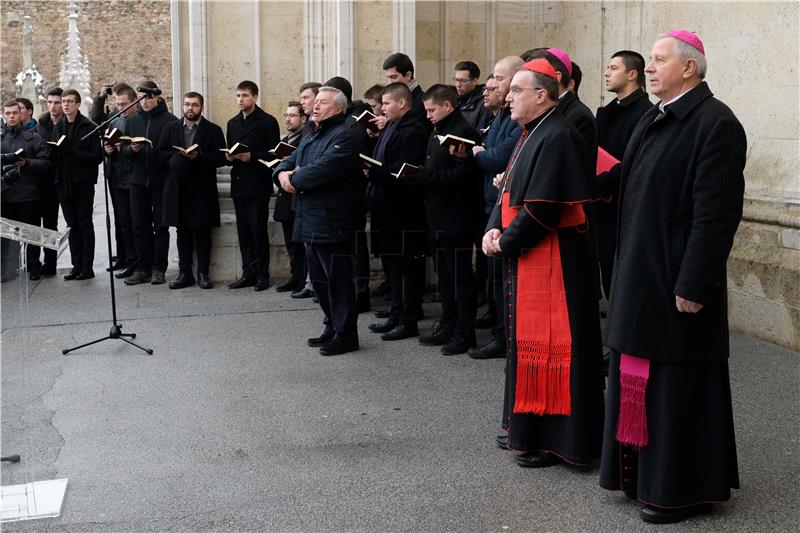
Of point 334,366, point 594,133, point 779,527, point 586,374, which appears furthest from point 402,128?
point 779,527

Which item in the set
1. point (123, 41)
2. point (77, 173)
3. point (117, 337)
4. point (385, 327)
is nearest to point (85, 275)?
point (77, 173)

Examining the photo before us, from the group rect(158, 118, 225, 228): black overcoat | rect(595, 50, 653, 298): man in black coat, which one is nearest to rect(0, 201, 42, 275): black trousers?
rect(158, 118, 225, 228): black overcoat

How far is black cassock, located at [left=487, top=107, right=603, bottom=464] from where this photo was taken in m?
4.65

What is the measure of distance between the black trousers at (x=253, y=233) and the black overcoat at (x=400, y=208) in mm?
2176

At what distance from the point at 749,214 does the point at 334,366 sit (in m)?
3.20

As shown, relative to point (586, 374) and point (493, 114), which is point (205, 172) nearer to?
point (493, 114)

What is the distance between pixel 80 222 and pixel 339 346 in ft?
14.9

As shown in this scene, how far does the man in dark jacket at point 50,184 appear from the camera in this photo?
10.8 meters

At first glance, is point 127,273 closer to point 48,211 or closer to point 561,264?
point 48,211

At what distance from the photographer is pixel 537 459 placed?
4.89m

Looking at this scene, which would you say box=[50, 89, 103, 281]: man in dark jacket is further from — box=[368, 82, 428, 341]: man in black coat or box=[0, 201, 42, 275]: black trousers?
box=[368, 82, 428, 341]: man in black coat

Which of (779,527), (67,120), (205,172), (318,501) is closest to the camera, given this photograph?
(779,527)

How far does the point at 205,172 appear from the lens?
9.99 meters

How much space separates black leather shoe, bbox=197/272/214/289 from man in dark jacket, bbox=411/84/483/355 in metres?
3.35
